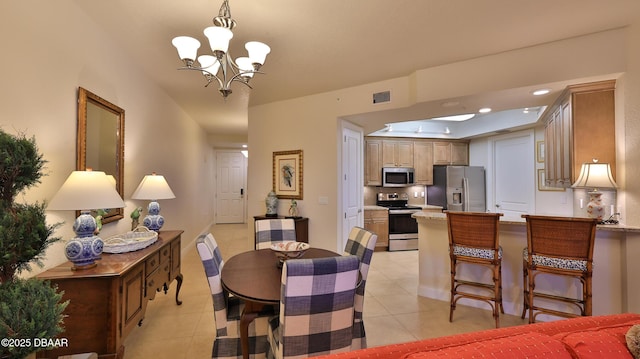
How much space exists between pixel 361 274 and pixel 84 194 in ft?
5.85

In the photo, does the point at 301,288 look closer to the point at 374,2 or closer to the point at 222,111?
the point at 374,2

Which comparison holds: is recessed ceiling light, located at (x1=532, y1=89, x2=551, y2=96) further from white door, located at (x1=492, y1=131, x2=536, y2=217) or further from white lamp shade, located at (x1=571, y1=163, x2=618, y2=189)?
white door, located at (x1=492, y1=131, x2=536, y2=217)

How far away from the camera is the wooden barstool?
2.52 meters

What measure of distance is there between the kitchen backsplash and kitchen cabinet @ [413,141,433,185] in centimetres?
26

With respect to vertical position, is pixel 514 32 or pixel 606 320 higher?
pixel 514 32

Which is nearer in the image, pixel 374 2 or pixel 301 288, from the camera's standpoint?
pixel 301 288

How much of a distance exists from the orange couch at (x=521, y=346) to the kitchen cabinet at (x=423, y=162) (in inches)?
197

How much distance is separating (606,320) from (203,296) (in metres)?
3.46

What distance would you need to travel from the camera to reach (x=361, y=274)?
6.07ft

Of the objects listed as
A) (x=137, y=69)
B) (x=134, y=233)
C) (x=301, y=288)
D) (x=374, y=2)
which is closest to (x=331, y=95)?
(x=374, y=2)

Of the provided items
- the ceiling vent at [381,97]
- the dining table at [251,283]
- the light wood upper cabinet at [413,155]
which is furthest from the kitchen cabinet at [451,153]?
the dining table at [251,283]

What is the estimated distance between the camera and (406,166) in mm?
5887

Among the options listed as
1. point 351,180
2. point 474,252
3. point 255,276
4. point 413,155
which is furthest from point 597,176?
point 413,155

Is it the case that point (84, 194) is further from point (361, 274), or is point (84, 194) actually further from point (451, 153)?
point (451, 153)
